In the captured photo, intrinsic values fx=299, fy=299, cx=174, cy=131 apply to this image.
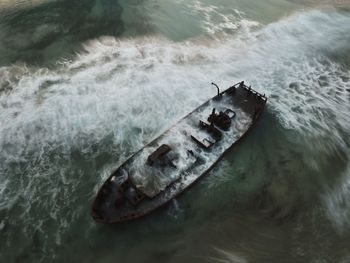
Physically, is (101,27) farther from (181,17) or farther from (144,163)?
(144,163)

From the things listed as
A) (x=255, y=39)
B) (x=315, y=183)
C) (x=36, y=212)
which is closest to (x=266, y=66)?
(x=255, y=39)

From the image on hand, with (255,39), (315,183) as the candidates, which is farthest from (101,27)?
(315,183)

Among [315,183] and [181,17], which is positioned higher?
[181,17]

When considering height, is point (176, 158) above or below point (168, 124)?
above

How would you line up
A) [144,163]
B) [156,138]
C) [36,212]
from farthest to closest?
[156,138], [144,163], [36,212]

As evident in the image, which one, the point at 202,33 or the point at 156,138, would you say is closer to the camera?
the point at 156,138

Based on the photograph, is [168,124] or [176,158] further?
[168,124]

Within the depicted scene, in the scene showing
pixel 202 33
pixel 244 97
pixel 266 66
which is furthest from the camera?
pixel 202 33
